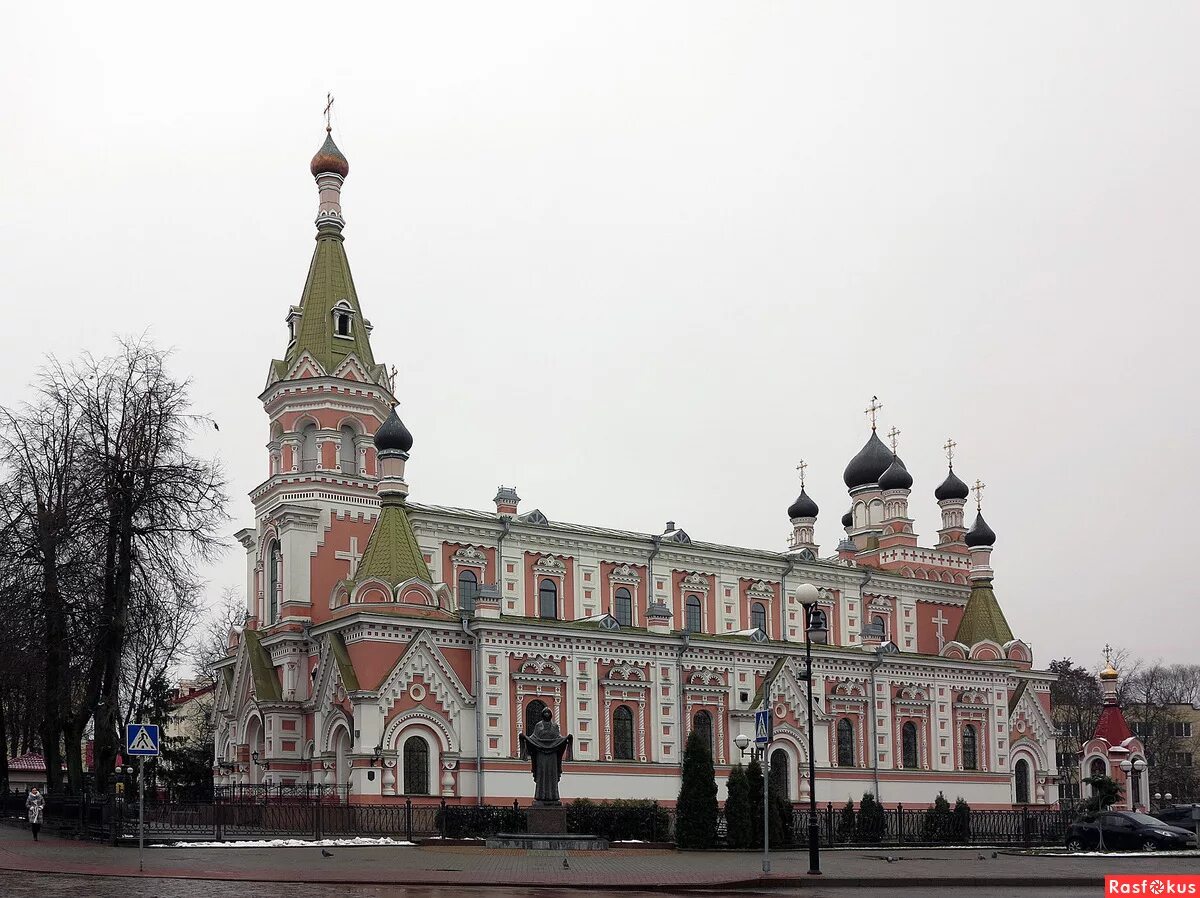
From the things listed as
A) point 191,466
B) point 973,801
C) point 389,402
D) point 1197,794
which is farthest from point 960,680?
point 1197,794

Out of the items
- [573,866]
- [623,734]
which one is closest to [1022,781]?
[623,734]

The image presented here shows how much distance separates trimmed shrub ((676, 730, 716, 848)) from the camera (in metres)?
30.6

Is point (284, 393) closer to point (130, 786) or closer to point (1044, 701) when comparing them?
point (130, 786)

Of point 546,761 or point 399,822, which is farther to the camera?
point 399,822

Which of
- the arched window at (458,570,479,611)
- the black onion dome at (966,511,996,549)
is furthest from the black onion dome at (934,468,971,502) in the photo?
the arched window at (458,570,479,611)

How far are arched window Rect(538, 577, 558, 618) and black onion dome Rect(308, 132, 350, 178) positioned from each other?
1680 centimetres

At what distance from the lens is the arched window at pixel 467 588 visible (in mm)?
45906

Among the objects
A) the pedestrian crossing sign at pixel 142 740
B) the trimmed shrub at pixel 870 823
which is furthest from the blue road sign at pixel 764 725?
the trimmed shrub at pixel 870 823

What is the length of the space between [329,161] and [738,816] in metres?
28.4

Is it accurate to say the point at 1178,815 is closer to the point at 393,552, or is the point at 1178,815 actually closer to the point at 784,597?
the point at 784,597

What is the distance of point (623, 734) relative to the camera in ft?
145

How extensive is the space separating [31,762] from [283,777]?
29.5 meters

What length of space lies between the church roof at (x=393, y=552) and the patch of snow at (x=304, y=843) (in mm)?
11400

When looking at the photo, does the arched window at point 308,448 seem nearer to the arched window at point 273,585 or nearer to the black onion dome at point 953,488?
the arched window at point 273,585
